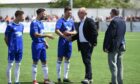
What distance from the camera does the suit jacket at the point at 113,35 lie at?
12156mm

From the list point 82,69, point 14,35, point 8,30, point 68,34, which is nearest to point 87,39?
point 68,34

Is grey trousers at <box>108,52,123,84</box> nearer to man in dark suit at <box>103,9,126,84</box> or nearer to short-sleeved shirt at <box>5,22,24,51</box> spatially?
man in dark suit at <box>103,9,126,84</box>

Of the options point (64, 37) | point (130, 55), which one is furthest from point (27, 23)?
point (64, 37)

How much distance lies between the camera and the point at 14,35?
12594 mm

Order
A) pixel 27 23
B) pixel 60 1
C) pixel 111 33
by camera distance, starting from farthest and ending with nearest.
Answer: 1. pixel 60 1
2. pixel 27 23
3. pixel 111 33

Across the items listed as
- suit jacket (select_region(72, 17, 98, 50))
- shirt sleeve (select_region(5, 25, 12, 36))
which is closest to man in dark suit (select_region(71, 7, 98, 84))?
suit jacket (select_region(72, 17, 98, 50))

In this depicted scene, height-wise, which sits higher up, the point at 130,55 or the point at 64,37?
the point at 64,37

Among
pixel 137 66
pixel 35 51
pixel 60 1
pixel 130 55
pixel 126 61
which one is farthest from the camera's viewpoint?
pixel 60 1

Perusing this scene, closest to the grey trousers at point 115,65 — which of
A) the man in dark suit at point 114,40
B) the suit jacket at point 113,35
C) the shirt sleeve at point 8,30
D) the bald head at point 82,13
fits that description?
the man in dark suit at point 114,40

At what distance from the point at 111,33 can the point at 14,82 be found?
125 inches

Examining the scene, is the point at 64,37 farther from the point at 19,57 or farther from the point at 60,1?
the point at 60,1

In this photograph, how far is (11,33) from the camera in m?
12.6

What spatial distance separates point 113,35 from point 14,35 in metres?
2.67

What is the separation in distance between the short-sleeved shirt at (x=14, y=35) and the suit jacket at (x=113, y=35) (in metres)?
2.35
